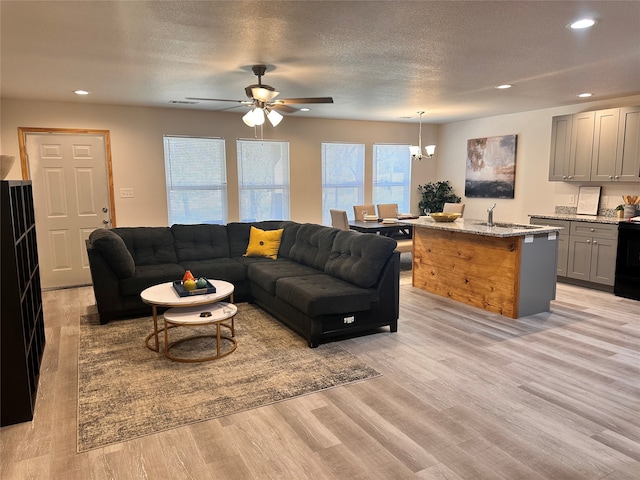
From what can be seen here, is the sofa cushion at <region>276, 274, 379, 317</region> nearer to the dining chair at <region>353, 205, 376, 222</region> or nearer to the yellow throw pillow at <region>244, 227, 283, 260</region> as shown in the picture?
the yellow throw pillow at <region>244, 227, 283, 260</region>

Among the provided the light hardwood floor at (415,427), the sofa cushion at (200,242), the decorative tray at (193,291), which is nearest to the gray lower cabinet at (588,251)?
the light hardwood floor at (415,427)

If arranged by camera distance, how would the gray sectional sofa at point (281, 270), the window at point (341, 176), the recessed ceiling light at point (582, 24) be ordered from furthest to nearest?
the window at point (341, 176) < the gray sectional sofa at point (281, 270) < the recessed ceiling light at point (582, 24)

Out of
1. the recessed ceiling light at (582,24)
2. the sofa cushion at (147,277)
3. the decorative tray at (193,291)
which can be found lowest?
the sofa cushion at (147,277)

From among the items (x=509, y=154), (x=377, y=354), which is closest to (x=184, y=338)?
(x=377, y=354)

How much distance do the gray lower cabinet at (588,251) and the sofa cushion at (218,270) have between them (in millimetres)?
4254

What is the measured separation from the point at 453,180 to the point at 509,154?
4.50ft

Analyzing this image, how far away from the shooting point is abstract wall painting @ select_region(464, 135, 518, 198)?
23.7ft

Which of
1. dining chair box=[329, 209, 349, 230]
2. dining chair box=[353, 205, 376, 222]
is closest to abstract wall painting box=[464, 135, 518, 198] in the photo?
dining chair box=[353, 205, 376, 222]

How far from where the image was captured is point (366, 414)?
268cm

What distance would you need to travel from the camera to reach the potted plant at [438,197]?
8.39 metres

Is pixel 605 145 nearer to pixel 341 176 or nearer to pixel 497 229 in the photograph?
pixel 497 229

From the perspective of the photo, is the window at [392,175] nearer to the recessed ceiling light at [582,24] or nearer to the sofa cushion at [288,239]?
the sofa cushion at [288,239]

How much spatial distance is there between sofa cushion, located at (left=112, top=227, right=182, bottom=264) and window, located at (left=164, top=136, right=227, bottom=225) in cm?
149

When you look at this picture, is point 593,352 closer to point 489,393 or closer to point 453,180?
point 489,393
